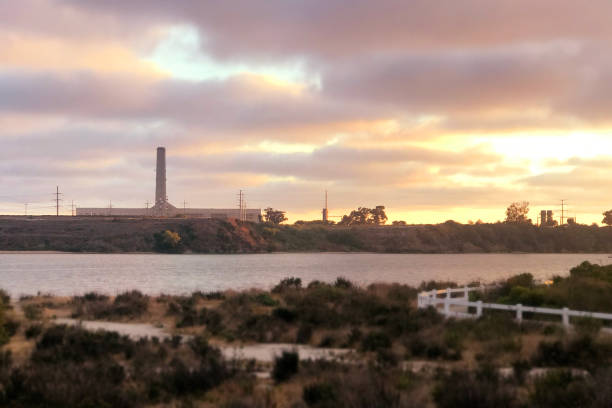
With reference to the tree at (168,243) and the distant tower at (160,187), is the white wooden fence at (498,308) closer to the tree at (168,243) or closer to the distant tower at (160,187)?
the tree at (168,243)

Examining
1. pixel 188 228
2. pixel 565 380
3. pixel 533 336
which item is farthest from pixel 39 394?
pixel 188 228

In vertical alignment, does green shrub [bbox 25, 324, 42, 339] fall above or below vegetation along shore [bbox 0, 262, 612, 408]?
below

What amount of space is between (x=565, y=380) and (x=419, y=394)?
303cm

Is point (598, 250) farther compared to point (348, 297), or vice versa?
point (598, 250)

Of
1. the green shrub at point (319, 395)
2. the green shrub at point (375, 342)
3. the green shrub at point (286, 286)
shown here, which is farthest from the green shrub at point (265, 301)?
the green shrub at point (319, 395)

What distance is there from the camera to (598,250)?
579ft

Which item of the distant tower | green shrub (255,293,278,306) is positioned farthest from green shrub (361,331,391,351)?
the distant tower

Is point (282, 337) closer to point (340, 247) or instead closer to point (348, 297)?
point (348, 297)

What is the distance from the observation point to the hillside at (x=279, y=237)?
140000 mm

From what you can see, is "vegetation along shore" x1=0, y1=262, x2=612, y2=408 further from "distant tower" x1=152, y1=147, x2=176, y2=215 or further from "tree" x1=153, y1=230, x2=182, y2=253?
"distant tower" x1=152, y1=147, x2=176, y2=215

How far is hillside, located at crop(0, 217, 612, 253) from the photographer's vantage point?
140m

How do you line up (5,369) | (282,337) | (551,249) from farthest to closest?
1. (551,249)
2. (282,337)
3. (5,369)

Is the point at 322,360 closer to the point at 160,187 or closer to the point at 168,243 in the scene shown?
the point at 168,243

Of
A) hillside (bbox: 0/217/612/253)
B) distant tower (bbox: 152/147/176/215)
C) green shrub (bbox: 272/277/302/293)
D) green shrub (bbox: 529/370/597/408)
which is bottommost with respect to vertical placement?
green shrub (bbox: 272/277/302/293)
